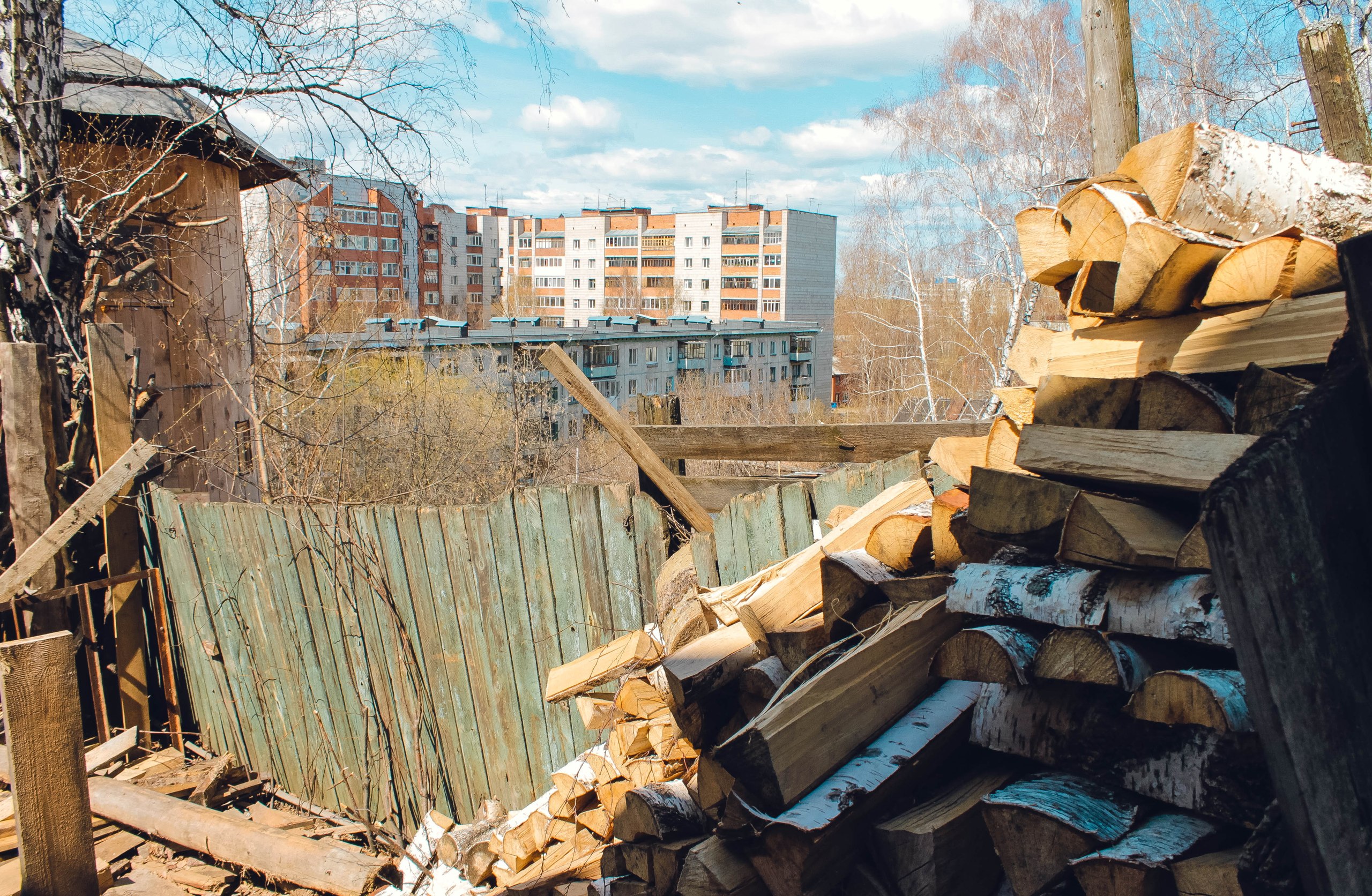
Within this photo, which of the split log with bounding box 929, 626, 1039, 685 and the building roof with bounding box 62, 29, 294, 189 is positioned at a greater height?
the building roof with bounding box 62, 29, 294, 189

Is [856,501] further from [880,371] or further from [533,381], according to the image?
[880,371]

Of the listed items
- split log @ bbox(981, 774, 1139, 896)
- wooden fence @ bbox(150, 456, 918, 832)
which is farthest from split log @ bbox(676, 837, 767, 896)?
wooden fence @ bbox(150, 456, 918, 832)

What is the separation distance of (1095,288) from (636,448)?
212 cm

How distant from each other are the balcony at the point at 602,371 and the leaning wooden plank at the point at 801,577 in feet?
126

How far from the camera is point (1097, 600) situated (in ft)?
6.33

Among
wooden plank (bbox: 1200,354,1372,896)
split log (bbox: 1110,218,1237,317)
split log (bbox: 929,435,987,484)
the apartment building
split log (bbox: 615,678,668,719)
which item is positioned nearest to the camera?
wooden plank (bbox: 1200,354,1372,896)

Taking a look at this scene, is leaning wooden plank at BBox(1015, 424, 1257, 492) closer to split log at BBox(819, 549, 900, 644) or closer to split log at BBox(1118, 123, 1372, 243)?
split log at BBox(819, 549, 900, 644)

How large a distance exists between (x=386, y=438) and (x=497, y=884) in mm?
14496

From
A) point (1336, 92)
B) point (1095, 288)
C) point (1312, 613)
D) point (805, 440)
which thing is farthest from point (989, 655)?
point (1336, 92)

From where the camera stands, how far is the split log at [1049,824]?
1.72 m

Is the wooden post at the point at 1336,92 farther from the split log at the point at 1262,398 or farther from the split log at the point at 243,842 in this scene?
the split log at the point at 243,842

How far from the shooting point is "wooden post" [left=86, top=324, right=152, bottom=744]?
4.76 metres

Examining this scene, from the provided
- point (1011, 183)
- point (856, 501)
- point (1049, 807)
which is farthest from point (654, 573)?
point (1011, 183)

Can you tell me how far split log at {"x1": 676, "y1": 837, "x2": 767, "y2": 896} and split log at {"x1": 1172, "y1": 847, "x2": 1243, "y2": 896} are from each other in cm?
103
